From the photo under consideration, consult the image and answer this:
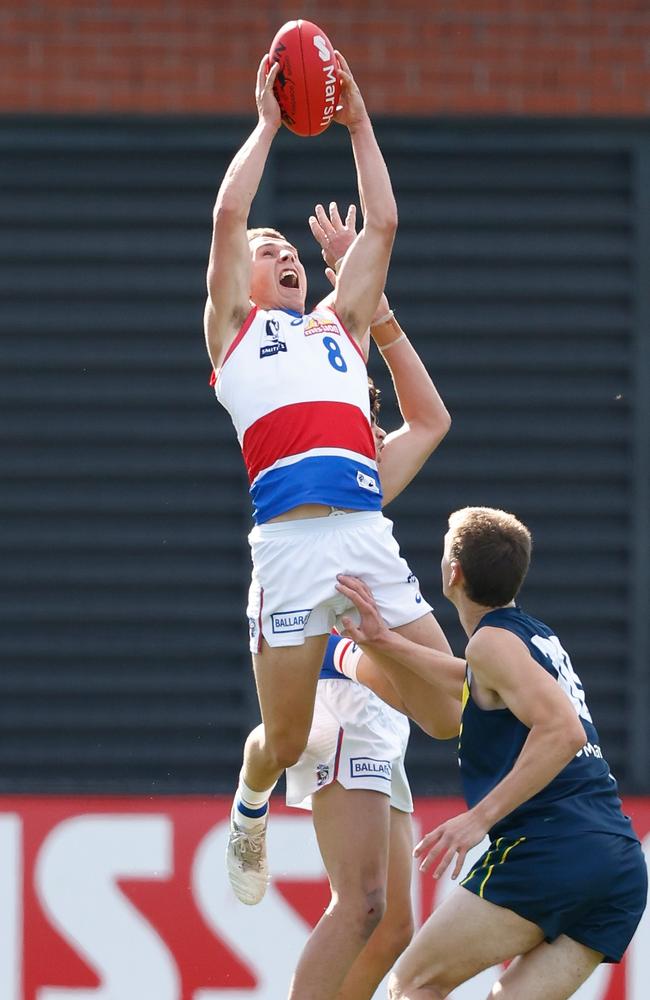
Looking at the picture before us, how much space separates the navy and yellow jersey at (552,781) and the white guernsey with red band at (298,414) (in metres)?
0.64

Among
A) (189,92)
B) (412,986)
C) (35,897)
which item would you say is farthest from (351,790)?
(189,92)

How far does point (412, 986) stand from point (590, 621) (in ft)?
12.8

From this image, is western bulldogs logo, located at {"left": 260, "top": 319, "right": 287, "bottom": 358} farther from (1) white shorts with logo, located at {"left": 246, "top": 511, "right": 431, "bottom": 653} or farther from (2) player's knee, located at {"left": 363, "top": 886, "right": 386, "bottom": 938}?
(2) player's knee, located at {"left": 363, "top": 886, "right": 386, "bottom": 938}

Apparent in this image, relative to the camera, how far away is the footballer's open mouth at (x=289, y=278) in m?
5.23

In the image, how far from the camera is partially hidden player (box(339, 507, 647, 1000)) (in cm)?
432

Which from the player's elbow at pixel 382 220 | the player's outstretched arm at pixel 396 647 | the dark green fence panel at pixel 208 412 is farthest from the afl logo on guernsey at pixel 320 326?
the dark green fence panel at pixel 208 412

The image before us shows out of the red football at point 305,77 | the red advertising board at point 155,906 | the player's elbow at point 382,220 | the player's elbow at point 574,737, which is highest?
the red football at point 305,77

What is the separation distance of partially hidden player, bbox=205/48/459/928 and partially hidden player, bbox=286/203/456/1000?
0.24 meters

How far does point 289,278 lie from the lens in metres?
5.25

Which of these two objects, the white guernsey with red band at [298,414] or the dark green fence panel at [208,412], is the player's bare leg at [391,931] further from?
the dark green fence panel at [208,412]

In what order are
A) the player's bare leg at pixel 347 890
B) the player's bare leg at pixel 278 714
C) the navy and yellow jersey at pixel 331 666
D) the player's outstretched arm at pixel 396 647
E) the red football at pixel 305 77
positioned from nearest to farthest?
the player's outstretched arm at pixel 396 647, the player's bare leg at pixel 278 714, the red football at pixel 305 77, the player's bare leg at pixel 347 890, the navy and yellow jersey at pixel 331 666

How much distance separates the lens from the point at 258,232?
17.6 ft

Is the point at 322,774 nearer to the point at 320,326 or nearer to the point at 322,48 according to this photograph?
the point at 320,326

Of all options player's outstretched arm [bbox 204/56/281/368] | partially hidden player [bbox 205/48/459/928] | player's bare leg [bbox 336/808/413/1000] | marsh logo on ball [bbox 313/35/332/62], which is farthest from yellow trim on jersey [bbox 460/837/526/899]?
marsh logo on ball [bbox 313/35/332/62]
